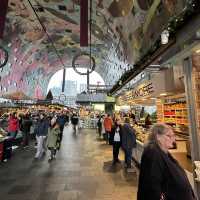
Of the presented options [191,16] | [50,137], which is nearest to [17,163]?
[50,137]

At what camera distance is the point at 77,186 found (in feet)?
13.1

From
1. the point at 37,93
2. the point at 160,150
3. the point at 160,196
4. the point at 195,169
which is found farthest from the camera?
the point at 37,93

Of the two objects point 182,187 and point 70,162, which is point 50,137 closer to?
point 70,162

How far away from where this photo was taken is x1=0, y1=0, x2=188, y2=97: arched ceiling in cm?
917

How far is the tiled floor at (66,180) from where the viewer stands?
3.55 meters

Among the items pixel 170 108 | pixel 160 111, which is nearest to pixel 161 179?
pixel 170 108

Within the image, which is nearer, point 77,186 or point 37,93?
point 77,186

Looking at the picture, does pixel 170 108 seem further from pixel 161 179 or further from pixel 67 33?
pixel 67 33

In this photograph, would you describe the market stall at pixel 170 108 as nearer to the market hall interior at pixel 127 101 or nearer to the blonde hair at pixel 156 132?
the market hall interior at pixel 127 101

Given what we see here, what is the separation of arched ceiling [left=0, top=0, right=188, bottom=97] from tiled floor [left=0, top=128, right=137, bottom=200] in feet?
16.9

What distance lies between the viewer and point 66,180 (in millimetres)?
4355

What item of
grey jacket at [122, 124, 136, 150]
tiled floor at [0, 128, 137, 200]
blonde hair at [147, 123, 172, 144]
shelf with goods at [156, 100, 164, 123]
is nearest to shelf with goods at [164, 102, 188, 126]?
shelf with goods at [156, 100, 164, 123]

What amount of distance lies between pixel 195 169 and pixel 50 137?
504 cm

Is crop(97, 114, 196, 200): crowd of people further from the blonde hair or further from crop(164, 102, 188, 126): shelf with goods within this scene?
crop(164, 102, 188, 126): shelf with goods
